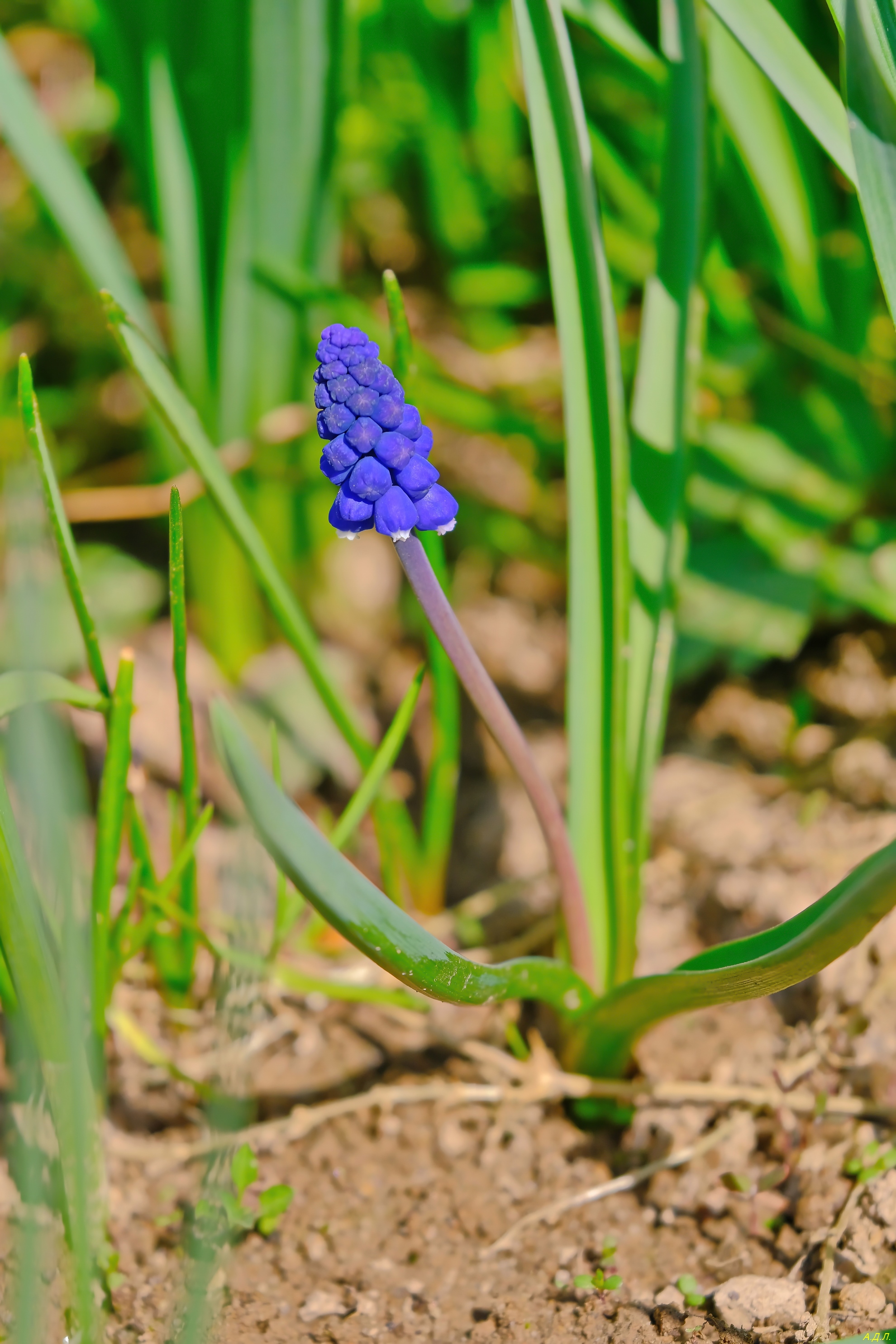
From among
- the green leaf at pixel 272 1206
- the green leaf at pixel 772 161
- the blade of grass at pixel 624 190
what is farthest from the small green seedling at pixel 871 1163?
the blade of grass at pixel 624 190

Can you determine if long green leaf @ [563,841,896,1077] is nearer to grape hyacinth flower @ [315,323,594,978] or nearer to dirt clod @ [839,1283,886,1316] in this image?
dirt clod @ [839,1283,886,1316]

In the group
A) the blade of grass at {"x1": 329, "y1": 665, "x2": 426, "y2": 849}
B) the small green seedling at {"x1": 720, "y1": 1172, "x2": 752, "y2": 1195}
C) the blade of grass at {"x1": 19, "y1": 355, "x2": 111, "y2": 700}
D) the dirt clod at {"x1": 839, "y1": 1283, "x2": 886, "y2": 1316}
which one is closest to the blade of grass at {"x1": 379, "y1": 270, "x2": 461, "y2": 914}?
the blade of grass at {"x1": 329, "y1": 665, "x2": 426, "y2": 849}

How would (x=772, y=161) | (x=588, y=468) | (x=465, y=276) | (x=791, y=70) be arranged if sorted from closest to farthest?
1. (x=791, y=70)
2. (x=588, y=468)
3. (x=772, y=161)
4. (x=465, y=276)

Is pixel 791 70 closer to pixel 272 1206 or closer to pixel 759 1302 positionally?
pixel 759 1302

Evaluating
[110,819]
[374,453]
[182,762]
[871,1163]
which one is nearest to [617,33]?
[374,453]

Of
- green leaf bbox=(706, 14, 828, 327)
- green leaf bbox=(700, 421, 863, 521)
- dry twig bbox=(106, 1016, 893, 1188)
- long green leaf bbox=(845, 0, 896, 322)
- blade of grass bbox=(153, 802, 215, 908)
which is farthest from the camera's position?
green leaf bbox=(700, 421, 863, 521)

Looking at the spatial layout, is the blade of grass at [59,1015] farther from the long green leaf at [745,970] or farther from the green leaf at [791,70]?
the green leaf at [791,70]

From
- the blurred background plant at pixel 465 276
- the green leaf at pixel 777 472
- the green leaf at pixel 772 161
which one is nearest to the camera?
the green leaf at pixel 772 161
